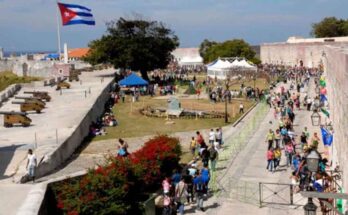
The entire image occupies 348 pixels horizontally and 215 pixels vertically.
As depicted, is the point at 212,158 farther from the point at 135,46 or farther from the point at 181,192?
the point at 135,46

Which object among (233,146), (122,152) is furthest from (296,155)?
(122,152)

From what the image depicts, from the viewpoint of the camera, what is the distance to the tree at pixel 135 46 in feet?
165

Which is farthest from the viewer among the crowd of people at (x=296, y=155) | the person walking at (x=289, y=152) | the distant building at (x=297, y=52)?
the distant building at (x=297, y=52)

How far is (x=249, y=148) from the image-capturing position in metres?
22.1

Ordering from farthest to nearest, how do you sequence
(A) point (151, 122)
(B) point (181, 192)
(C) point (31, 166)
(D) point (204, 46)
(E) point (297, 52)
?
1. (D) point (204, 46)
2. (E) point (297, 52)
3. (A) point (151, 122)
4. (C) point (31, 166)
5. (B) point (181, 192)

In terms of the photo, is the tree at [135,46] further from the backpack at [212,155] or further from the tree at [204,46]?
the tree at [204,46]

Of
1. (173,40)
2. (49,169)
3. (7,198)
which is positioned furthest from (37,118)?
(173,40)

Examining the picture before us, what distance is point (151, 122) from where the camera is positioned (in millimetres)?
30547

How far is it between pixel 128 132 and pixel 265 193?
13251 mm

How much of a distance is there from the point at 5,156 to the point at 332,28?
83.4 m

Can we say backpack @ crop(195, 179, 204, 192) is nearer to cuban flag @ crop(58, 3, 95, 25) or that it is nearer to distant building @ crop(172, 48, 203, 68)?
cuban flag @ crop(58, 3, 95, 25)

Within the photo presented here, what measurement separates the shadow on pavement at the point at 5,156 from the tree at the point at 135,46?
29.6m

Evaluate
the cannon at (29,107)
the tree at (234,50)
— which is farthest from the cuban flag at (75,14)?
the tree at (234,50)

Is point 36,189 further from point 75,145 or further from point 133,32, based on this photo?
point 133,32
